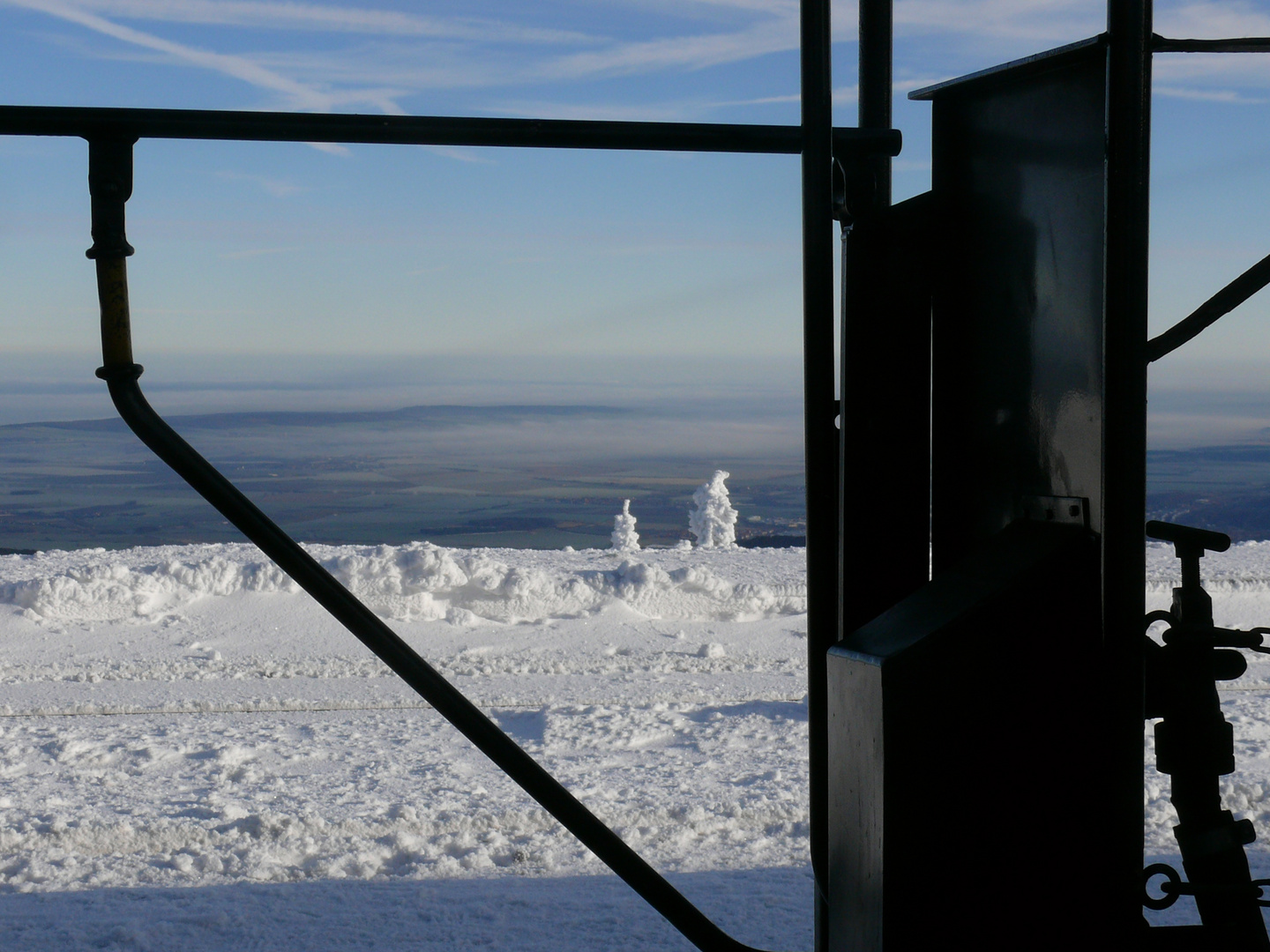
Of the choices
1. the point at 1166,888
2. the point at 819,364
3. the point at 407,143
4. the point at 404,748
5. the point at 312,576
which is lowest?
the point at 404,748

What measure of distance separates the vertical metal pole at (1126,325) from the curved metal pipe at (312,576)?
65cm

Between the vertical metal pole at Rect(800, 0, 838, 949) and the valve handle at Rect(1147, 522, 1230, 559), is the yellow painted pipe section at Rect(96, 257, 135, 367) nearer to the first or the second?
the vertical metal pole at Rect(800, 0, 838, 949)

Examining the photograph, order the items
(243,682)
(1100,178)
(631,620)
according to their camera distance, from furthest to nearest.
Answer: (631,620) < (243,682) < (1100,178)

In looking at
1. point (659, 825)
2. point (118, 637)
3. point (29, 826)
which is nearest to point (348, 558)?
point (118, 637)

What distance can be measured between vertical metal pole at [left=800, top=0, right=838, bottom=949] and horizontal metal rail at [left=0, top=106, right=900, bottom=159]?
0.22 feet

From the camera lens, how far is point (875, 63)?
1.54m

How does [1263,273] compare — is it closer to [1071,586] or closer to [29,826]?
[1071,586]

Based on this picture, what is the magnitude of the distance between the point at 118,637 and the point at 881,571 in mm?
4933

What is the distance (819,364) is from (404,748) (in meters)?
2.95

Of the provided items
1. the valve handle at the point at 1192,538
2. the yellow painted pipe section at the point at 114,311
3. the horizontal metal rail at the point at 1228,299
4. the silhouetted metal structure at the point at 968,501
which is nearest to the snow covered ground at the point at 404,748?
the silhouetted metal structure at the point at 968,501

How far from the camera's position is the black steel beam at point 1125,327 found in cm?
119

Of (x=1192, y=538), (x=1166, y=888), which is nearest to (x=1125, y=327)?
(x=1192, y=538)

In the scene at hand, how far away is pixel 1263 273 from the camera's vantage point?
1.42m

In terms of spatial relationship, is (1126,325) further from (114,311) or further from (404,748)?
(404,748)
